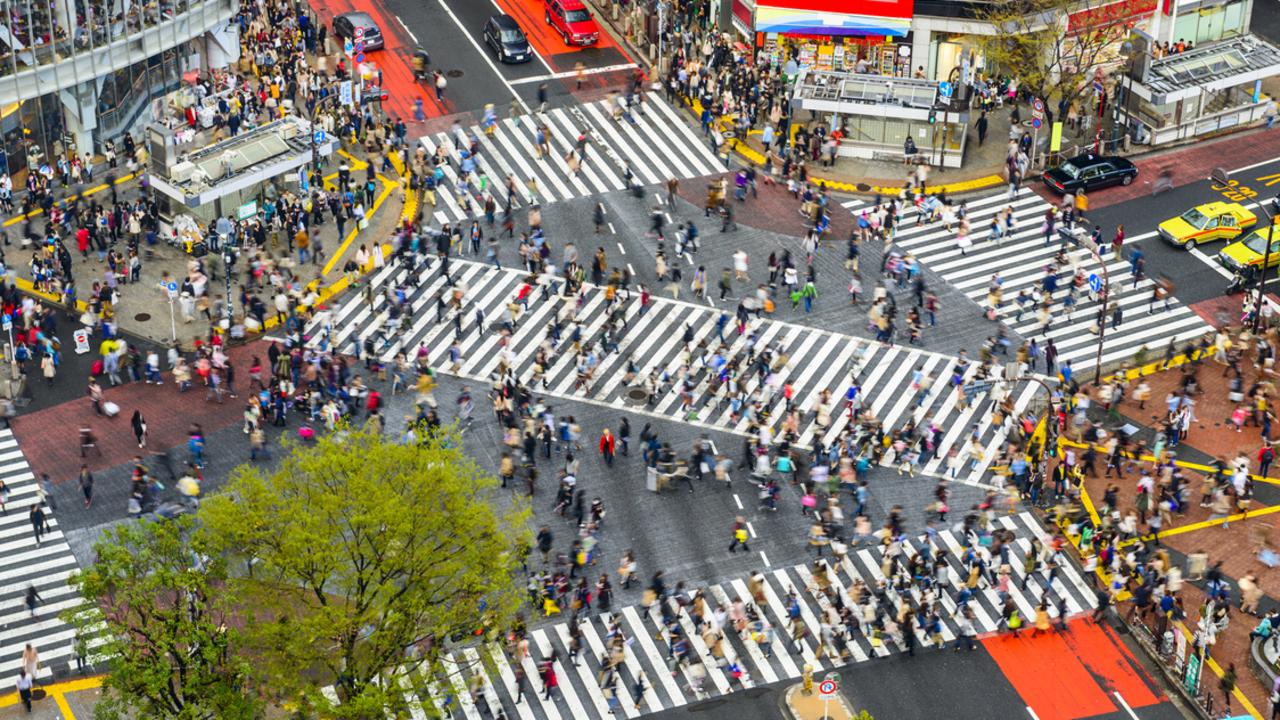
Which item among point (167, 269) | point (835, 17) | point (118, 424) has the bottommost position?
point (118, 424)

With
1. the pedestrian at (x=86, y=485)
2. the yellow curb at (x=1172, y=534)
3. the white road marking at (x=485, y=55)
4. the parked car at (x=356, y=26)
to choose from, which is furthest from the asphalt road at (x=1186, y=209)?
the pedestrian at (x=86, y=485)

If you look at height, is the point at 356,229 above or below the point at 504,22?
below

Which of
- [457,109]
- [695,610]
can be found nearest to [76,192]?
[457,109]

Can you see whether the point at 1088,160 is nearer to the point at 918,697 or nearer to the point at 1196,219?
the point at 1196,219

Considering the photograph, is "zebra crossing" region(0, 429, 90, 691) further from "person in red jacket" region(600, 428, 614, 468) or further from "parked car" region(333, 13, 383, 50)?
"parked car" region(333, 13, 383, 50)

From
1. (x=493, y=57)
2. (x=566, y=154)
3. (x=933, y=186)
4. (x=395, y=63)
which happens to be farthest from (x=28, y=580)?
(x=933, y=186)

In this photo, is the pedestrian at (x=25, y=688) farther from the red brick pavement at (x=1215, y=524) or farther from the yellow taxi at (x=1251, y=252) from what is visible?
the yellow taxi at (x=1251, y=252)
